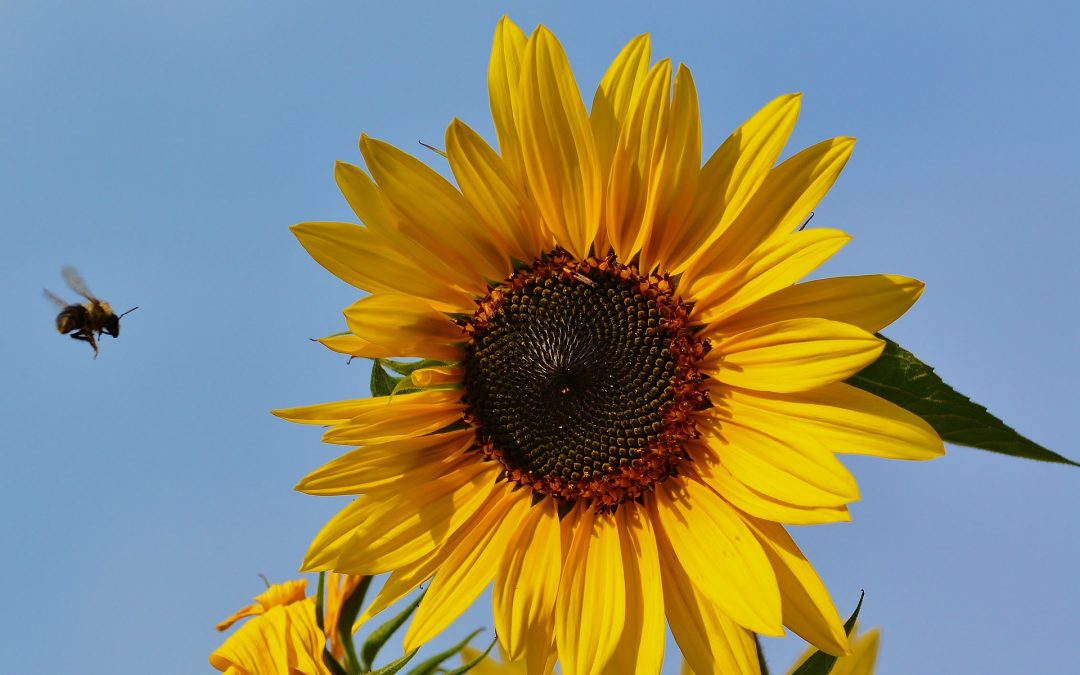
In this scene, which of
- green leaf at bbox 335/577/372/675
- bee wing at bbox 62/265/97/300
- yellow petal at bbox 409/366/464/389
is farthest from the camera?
bee wing at bbox 62/265/97/300

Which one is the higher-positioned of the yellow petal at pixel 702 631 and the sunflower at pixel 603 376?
the sunflower at pixel 603 376

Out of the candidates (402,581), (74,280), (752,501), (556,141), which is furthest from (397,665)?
(74,280)

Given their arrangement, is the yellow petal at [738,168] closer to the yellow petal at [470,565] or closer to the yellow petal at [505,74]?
the yellow petal at [505,74]

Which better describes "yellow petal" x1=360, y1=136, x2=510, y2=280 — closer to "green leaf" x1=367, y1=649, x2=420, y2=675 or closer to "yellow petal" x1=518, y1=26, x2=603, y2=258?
"yellow petal" x1=518, y1=26, x2=603, y2=258

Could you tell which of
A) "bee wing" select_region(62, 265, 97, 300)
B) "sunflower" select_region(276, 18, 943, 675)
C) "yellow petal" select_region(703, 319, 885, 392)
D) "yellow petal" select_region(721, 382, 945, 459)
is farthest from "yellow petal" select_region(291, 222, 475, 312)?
"bee wing" select_region(62, 265, 97, 300)

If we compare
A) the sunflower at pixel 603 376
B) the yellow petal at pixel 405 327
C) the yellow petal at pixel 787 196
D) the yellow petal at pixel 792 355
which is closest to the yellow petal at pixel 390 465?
the sunflower at pixel 603 376
